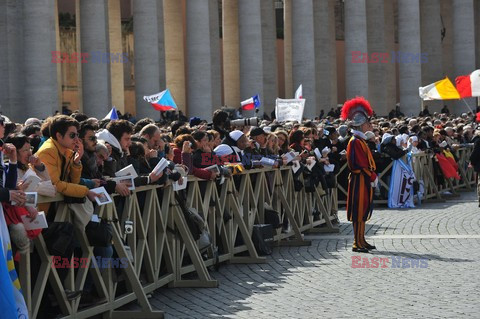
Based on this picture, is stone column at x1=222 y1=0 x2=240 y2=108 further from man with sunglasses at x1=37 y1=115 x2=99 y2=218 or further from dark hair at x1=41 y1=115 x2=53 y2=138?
man with sunglasses at x1=37 y1=115 x2=99 y2=218

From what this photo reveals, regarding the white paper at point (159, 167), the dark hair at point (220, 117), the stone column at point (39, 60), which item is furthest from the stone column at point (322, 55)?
the white paper at point (159, 167)

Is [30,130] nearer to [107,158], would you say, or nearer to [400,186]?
[107,158]

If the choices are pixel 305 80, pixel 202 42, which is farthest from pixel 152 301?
pixel 305 80

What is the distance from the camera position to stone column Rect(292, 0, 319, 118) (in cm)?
→ 5791

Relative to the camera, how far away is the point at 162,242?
13.4 m

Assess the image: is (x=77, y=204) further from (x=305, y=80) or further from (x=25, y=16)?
(x=305, y=80)

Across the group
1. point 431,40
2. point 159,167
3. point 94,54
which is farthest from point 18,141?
point 431,40

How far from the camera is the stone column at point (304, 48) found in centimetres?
5791

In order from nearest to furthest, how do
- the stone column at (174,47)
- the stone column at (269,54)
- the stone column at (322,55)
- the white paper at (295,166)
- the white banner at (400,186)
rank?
the white paper at (295,166), the white banner at (400,186), the stone column at (174,47), the stone column at (269,54), the stone column at (322,55)

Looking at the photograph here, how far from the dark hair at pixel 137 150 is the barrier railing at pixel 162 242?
1.70 ft

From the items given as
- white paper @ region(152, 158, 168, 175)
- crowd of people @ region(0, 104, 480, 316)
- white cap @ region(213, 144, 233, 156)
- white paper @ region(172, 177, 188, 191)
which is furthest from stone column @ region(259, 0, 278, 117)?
white paper @ region(152, 158, 168, 175)

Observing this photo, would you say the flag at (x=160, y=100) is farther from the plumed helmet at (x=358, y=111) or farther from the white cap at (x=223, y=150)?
the white cap at (x=223, y=150)

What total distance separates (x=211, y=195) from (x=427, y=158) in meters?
15.3

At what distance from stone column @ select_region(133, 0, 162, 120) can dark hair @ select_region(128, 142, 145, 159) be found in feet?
114
